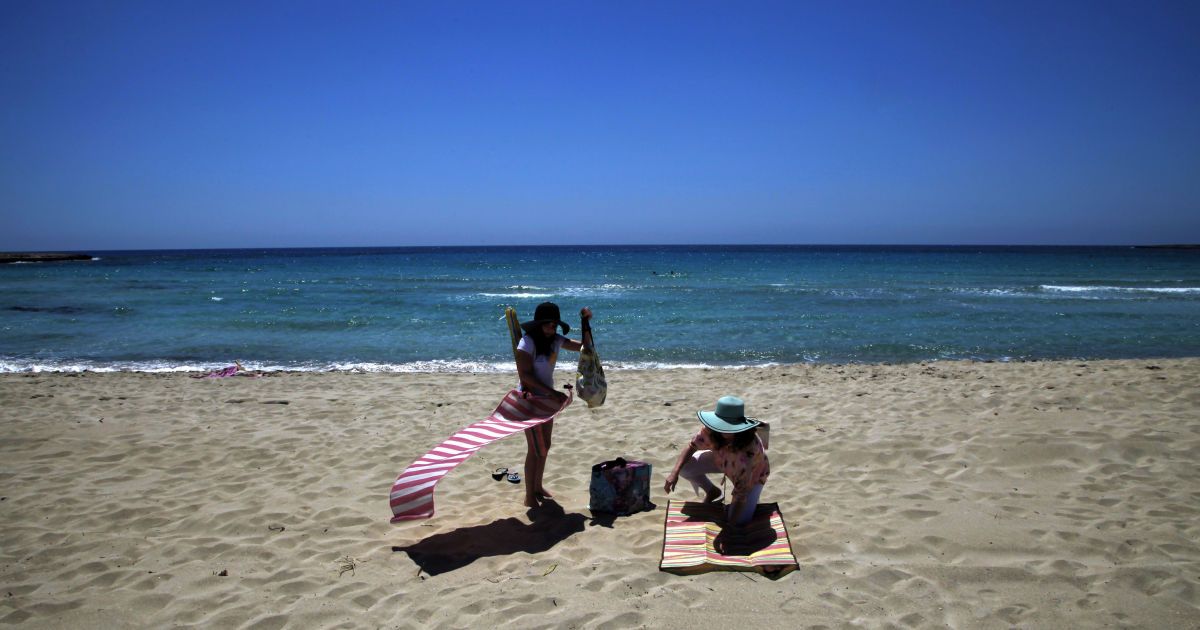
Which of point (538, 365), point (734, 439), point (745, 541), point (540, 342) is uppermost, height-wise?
point (540, 342)

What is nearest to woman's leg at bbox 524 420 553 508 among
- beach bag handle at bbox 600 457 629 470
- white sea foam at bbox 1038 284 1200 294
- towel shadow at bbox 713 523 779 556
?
beach bag handle at bbox 600 457 629 470

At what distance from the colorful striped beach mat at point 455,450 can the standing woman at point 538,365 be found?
10 centimetres

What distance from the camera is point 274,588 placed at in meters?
3.79

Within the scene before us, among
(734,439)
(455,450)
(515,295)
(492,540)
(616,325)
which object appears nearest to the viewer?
(734,439)

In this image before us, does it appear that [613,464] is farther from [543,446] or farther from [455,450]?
[455,450]

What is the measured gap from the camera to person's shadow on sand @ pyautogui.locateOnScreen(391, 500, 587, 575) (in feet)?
13.6

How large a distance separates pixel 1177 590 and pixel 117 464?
8221 millimetres

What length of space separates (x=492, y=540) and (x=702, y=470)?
1.63 meters

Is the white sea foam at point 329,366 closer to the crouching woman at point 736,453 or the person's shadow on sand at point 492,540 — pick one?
the person's shadow on sand at point 492,540

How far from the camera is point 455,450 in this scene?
4.58m

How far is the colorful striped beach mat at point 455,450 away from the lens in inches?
165

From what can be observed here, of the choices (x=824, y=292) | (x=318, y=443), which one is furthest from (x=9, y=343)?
(x=824, y=292)

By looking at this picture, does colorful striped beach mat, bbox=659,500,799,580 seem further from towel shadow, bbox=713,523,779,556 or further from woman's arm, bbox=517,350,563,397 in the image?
woman's arm, bbox=517,350,563,397

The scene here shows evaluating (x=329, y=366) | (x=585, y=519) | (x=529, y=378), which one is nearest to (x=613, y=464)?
(x=585, y=519)
